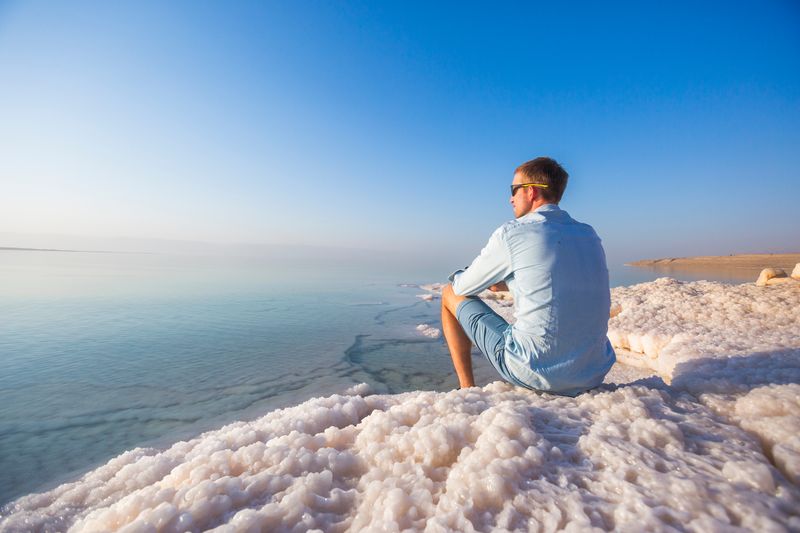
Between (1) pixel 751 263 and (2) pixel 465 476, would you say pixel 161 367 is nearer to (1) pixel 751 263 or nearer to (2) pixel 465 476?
(2) pixel 465 476

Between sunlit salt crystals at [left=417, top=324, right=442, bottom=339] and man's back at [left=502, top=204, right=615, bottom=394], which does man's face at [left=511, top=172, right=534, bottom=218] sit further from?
sunlit salt crystals at [left=417, top=324, right=442, bottom=339]

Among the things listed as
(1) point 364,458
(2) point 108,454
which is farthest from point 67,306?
(1) point 364,458

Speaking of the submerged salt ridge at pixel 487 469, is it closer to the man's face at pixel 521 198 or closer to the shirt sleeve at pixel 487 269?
the shirt sleeve at pixel 487 269

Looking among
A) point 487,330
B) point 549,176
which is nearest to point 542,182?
point 549,176

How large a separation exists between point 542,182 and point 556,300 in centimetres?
86

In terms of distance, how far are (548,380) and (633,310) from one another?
474 cm

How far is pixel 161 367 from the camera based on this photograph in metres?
4.40

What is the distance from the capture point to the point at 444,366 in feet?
15.7

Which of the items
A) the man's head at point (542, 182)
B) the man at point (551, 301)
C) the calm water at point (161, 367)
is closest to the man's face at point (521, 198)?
the man's head at point (542, 182)

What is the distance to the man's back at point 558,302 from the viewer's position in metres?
1.86

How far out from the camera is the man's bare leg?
2.61 m

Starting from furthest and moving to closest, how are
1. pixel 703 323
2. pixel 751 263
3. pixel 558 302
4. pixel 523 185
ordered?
pixel 751 263 → pixel 703 323 → pixel 523 185 → pixel 558 302

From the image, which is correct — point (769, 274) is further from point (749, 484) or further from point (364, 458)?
point (364, 458)

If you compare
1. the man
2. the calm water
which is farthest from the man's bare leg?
the calm water
